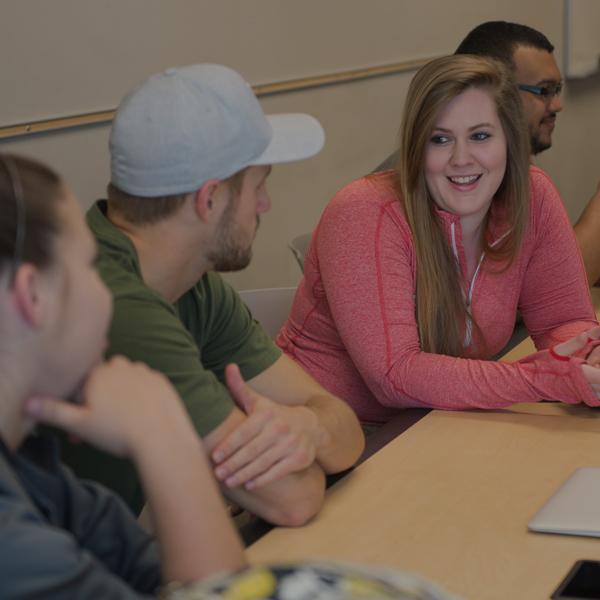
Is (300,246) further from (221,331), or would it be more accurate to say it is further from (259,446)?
(259,446)

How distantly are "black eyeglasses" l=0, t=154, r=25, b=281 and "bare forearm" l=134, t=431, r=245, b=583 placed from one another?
28cm

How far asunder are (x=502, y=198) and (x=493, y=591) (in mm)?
1264

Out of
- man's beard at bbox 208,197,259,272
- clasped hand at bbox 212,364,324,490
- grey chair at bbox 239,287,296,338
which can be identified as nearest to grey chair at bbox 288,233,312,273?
grey chair at bbox 239,287,296,338

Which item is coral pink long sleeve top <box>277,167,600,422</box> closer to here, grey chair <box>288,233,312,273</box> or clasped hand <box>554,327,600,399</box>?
clasped hand <box>554,327,600,399</box>

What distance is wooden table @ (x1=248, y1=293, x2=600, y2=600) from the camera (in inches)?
55.2

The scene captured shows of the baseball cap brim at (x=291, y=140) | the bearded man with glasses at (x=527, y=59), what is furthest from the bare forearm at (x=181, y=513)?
the bearded man with glasses at (x=527, y=59)

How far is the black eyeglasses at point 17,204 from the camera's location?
3.40ft

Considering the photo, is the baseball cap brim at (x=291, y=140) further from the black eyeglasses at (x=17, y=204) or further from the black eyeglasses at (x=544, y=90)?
the black eyeglasses at (x=544, y=90)

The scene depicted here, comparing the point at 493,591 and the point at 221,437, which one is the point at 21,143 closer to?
the point at 221,437

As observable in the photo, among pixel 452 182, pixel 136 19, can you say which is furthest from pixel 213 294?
pixel 136 19

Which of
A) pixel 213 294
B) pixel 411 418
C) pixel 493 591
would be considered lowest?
pixel 411 418

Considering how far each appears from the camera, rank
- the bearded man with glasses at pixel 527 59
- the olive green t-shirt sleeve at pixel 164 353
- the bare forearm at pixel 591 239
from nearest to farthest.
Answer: the olive green t-shirt sleeve at pixel 164 353 → the bare forearm at pixel 591 239 → the bearded man with glasses at pixel 527 59

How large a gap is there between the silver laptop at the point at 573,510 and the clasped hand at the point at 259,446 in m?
0.35

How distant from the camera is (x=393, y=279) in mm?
2203
